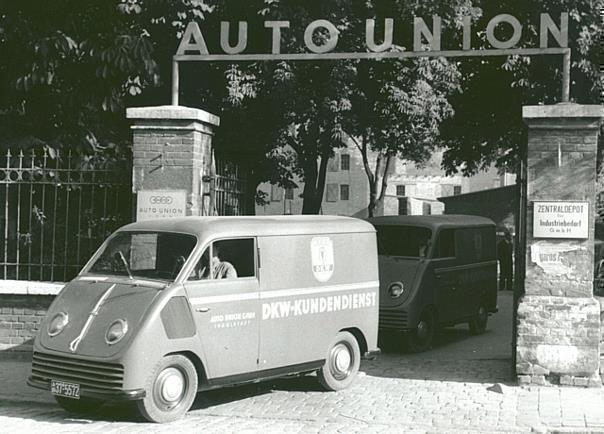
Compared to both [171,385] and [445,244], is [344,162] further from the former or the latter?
[171,385]

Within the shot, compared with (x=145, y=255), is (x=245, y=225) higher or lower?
higher

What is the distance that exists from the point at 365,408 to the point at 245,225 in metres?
2.23

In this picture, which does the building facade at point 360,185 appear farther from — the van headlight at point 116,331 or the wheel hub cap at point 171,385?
the van headlight at point 116,331

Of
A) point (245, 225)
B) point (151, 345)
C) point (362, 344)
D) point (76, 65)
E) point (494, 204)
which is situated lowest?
point (362, 344)

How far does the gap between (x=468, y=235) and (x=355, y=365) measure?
6.04m

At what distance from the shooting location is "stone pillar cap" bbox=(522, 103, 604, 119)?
32.5 ft

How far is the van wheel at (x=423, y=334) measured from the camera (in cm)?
1338

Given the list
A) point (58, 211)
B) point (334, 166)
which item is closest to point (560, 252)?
point (58, 211)

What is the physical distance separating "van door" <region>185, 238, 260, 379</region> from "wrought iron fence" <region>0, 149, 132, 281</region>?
118 inches

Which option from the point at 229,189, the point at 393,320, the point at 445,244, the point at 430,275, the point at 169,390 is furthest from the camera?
the point at 445,244

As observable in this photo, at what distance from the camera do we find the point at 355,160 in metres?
71.1

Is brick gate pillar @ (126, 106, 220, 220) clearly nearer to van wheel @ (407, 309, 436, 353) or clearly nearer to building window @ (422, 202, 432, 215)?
van wheel @ (407, 309, 436, 353)

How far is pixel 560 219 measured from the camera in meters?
10.0

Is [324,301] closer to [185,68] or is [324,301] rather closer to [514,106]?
[185,68]
